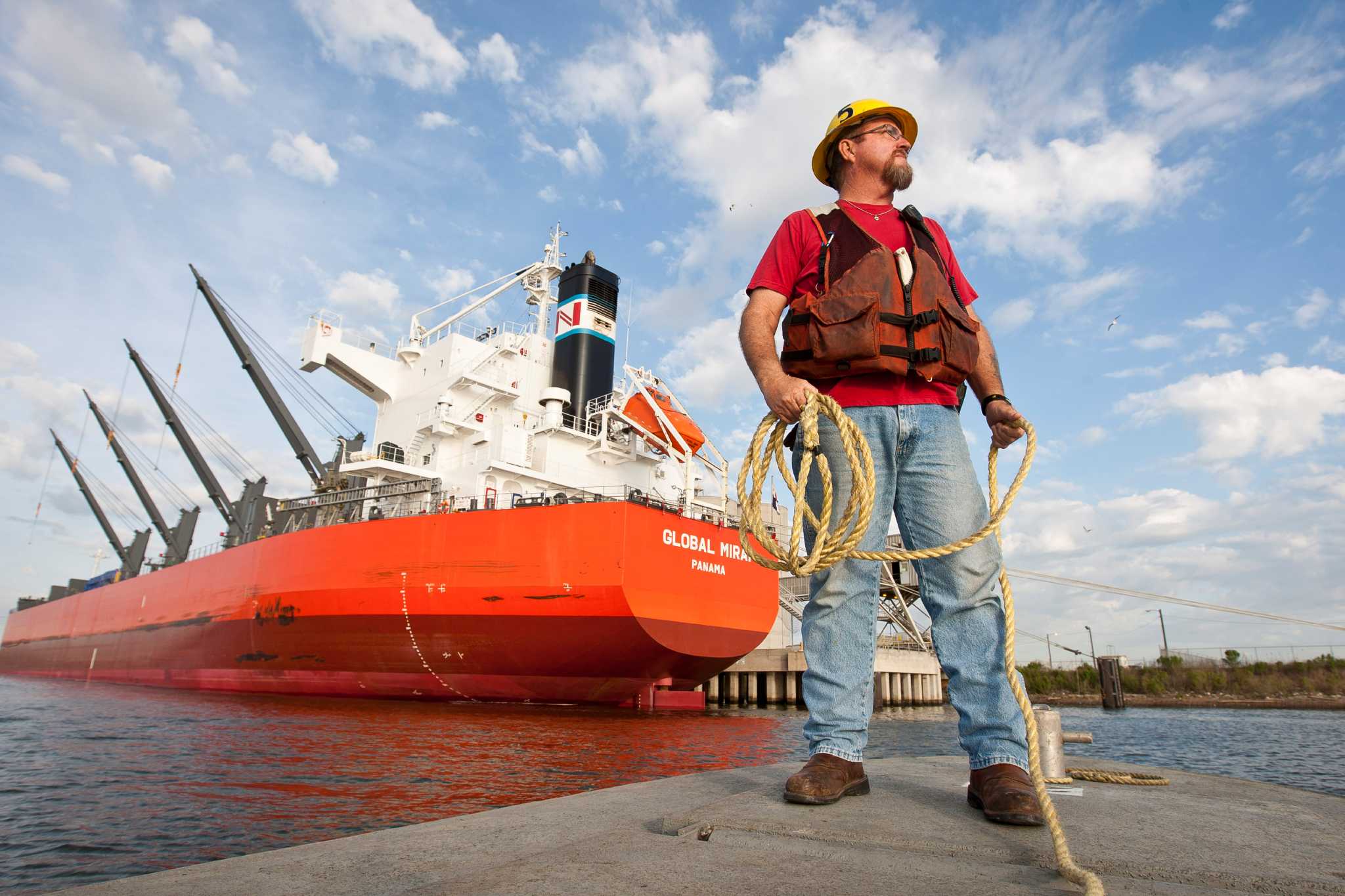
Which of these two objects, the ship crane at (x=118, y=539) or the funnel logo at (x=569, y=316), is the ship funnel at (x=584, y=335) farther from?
the ship crane at (x=118, y=539)

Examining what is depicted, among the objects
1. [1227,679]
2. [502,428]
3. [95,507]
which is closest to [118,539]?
[95,507]

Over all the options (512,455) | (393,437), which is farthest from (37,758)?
(393,437)

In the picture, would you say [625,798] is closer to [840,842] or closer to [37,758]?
[840,842]

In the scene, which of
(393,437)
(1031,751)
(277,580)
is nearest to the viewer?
(1031,751)

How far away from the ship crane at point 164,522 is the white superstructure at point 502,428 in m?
12.9

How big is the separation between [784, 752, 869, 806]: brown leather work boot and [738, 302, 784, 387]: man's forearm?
3.35ft

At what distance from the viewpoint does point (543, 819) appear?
171 centimetres

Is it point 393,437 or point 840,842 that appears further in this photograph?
point 393,437

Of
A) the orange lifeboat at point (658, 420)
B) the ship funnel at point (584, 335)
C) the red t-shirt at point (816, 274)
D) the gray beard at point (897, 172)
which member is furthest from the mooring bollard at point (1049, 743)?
the ship funnel at point (584, 335)

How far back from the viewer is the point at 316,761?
18.4ft

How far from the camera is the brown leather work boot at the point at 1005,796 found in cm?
160

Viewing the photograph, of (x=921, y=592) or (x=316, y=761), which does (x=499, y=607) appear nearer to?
(x=316, y=761)

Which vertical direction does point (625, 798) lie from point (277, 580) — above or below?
below

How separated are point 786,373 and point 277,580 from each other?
545 inches
